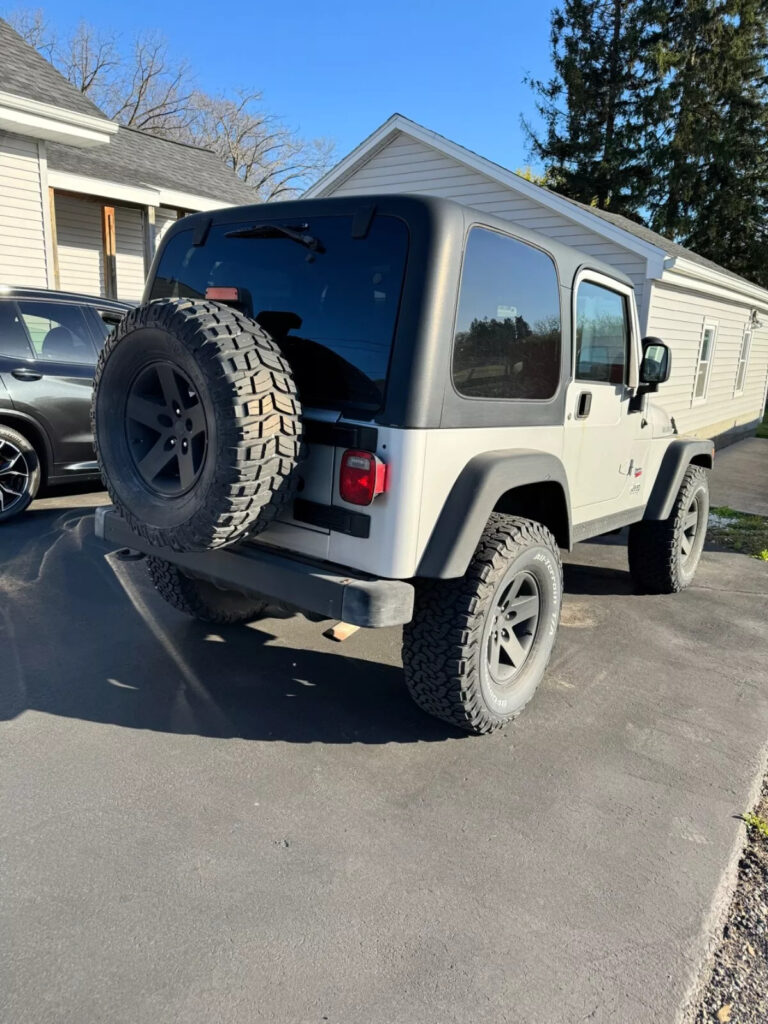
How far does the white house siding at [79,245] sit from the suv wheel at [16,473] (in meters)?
9.41

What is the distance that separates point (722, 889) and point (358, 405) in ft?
6.64

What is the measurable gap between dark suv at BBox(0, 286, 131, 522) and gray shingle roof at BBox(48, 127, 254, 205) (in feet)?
23.9

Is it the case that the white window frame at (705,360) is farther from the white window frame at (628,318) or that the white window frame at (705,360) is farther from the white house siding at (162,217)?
the white house siding at (162,217)

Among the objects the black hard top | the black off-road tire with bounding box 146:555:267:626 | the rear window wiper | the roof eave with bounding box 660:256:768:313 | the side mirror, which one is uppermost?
the roof eave with bounding box 660:256:768:313

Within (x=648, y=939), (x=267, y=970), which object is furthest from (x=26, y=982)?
(x=648, y=939)

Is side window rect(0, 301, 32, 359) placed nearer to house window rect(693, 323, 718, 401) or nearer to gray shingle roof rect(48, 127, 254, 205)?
gray shingle roof rect(48, 127, 254, 205)

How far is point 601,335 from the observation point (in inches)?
147

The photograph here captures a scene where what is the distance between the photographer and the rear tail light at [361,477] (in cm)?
249

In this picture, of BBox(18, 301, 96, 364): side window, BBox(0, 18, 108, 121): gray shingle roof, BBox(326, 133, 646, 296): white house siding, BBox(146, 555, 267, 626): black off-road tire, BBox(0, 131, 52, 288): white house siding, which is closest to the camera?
BBox(146, 555, 267, 626): black off-road tire

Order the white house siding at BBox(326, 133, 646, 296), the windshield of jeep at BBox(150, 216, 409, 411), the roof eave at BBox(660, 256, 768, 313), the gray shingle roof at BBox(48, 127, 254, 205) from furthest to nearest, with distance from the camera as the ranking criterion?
the gray shingle roof at BBox(48, 127, 254, 205) → the white house siding at BBox(326, 133, 646, 296) → the roof eave at BBox(660, 256, 768, 313) → the windshield of jeep at BBox(150, 216, 409, 411)

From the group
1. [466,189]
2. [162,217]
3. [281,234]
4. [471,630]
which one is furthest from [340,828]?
[162,217]

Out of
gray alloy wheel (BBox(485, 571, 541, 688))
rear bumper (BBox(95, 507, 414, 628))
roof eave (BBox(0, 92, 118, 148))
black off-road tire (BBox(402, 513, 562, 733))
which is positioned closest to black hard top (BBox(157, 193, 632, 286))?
black off-road tire (BBox(402, 513, 562, 733))

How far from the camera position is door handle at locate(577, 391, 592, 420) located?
11.5 ft

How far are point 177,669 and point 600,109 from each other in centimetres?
2917
